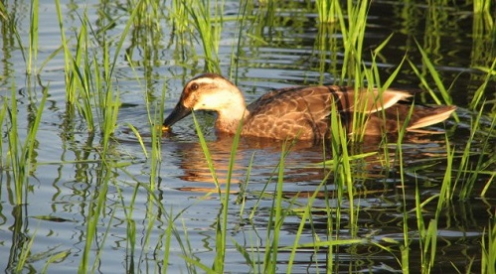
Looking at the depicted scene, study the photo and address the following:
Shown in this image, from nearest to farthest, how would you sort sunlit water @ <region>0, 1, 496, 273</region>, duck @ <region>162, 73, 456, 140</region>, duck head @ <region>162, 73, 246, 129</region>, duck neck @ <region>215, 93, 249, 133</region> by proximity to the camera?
sunlit water @ <region>0, 1, 496, 273</region> < duck @ <region>162, 73, 456, 140</region> < duck head @ <region>162, 73, 246, 129</region> < duck neck @ <region>215, 93, 249, 133</region>

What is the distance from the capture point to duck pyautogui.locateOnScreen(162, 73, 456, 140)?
8.91 meters

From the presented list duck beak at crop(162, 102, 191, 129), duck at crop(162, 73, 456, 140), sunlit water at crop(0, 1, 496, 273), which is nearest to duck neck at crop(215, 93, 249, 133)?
duck at crop(162, 73, 456, 140)

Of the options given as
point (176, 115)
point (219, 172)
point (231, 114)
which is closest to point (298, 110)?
point (231, 114)

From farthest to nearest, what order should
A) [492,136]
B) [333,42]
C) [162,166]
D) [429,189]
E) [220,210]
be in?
1. [333,42]
2. [492,136]
3. [162,166]
4. [429,189]
5. [220,210]

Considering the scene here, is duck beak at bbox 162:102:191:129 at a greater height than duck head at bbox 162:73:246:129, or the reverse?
duck head at bbox 162:73:246:129

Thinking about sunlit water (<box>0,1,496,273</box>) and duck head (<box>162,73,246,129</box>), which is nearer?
sunlit water (<box>0,1,496,273</box>)

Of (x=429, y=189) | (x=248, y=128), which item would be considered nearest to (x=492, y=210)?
(x=429, y=189)

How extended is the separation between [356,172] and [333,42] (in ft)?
12.6

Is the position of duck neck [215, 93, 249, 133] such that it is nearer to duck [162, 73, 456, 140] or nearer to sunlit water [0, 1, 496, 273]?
duck [162, 73, 456, 140]

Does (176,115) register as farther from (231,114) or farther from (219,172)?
(219,172)

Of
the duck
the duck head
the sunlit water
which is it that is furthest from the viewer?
the duck head

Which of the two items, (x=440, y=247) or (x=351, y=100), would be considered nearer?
(x=440, y=247)

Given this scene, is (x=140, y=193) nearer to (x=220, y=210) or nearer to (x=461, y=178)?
(x=220, y=210)

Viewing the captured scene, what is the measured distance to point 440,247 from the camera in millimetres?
6203
